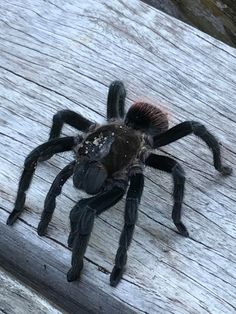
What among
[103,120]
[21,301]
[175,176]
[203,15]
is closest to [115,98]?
[103,120]

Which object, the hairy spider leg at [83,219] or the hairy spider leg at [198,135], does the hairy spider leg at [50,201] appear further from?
the hairy spider leg at [198,135]

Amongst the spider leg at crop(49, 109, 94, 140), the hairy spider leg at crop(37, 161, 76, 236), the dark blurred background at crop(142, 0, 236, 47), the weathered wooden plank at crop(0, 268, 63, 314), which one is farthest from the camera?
the dark blurred background at crop(142, 0, 236, 47)

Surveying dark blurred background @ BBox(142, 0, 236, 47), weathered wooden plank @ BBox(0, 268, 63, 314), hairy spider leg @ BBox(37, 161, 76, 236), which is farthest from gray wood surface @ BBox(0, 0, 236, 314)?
dark blurred background @ BBox(142, 0, 236, 47)

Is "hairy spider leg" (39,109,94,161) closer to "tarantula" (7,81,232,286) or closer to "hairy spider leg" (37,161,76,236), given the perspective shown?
"tarantula" (7,81,232,286)

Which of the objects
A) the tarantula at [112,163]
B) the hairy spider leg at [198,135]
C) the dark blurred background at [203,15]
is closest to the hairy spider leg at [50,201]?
the tarantula at [112,163]

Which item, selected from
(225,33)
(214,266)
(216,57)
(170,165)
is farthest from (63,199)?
(225,33)

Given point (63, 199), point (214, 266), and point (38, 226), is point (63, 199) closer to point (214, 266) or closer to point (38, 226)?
point (38, 226)
